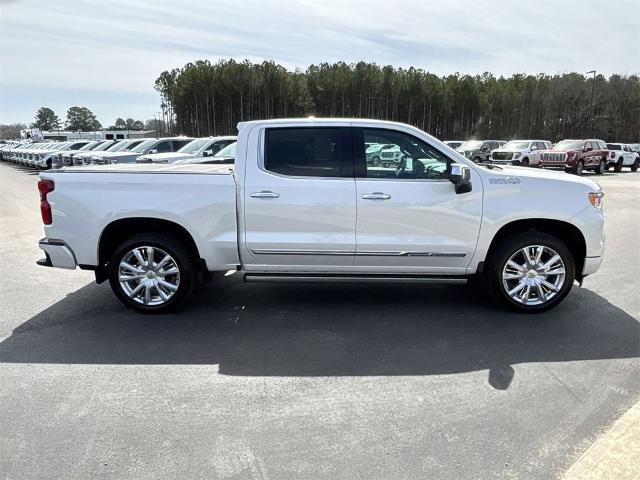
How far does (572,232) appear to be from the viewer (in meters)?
5.38

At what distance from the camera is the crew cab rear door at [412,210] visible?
5.09 meters

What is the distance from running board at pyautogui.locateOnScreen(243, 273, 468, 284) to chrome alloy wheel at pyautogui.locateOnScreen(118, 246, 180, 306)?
0.78 meters

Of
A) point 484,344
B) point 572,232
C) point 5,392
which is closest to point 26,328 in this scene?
point 5,392

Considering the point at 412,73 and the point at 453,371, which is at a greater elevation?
the point at 412,73

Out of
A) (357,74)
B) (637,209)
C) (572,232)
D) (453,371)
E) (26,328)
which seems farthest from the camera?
(357,74)

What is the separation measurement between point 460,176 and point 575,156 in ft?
84.8

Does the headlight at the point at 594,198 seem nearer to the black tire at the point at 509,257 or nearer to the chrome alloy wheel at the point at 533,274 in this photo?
the black tire at the point at 509,257

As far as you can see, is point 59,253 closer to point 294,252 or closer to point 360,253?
point 294,252

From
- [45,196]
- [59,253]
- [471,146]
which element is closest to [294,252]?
[59,253]

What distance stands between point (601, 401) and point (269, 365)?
2420 mm

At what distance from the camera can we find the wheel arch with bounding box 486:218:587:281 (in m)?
5.30

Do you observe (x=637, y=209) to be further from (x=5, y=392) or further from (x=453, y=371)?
(x=5, y=392)

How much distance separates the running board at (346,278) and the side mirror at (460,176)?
36.3 inches

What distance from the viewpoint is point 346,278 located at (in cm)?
521
